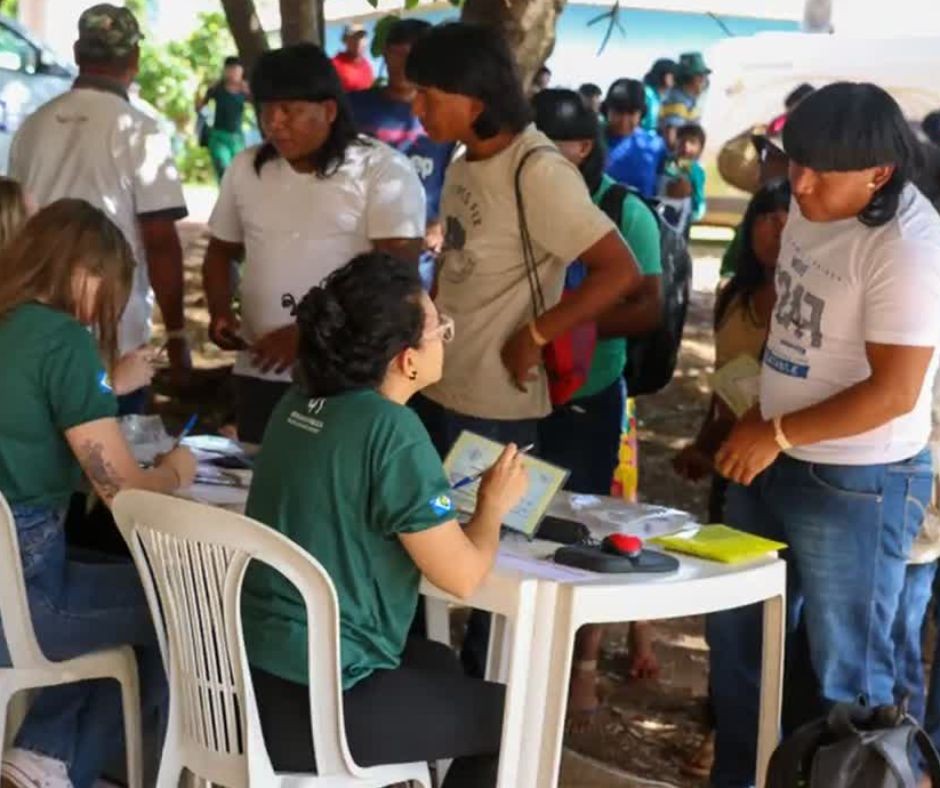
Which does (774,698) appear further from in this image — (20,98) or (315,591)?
(20,98)

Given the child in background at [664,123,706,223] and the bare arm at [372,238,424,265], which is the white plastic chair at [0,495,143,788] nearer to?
the bare arm at [372,238,424,265]

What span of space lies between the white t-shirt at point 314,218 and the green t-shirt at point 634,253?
0.50 meters

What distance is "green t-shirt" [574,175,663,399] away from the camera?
3.95 m

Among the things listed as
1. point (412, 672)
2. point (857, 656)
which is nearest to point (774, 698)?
point (857, 656)

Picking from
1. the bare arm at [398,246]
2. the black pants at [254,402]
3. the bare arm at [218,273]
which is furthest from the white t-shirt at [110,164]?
the bare arm at [398,246]

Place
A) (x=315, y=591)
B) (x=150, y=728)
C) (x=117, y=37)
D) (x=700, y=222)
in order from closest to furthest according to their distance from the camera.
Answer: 1. (x=315, y=591)
2. (x=150, y=728)
3. (x=117, y=37)
4. (x=700, y=222)

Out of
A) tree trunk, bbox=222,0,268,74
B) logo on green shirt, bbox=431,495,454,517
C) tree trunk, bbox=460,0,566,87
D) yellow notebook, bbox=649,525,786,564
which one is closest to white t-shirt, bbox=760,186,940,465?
yellow notebook, bbox=649,525,786,564

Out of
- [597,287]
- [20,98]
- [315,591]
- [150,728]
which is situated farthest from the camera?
[20,98]

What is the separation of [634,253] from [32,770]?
184 centimetres

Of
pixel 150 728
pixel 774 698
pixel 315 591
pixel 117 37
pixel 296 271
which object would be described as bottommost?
pixel 150 728

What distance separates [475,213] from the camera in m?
3.59

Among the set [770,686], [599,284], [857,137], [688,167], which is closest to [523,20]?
[599,284]

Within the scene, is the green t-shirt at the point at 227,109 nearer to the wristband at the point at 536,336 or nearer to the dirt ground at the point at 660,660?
the dirt ground at the point at 660,660

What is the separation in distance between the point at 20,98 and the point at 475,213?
21.0 ft
